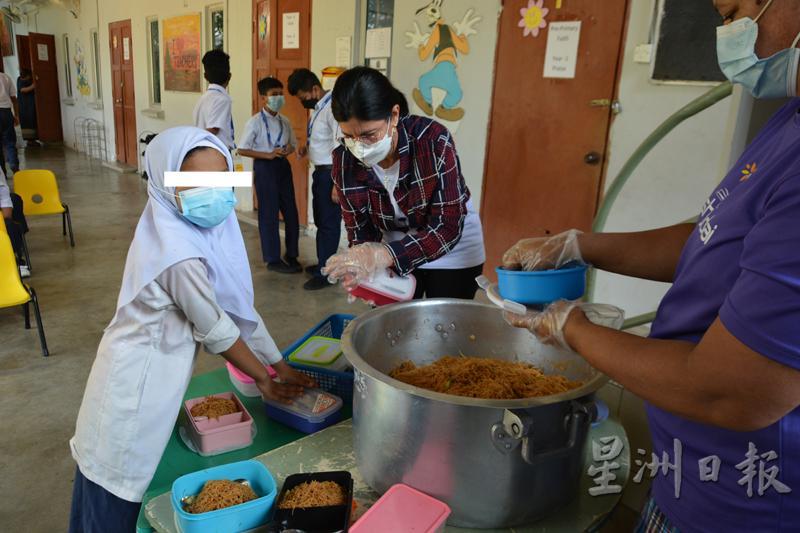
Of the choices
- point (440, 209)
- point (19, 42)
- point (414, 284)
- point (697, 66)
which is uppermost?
point (19, 42)

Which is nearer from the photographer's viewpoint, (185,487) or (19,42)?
(185,487)

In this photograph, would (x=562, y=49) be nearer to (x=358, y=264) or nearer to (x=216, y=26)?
(x=358, y=264)

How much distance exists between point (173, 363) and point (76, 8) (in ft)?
40.4

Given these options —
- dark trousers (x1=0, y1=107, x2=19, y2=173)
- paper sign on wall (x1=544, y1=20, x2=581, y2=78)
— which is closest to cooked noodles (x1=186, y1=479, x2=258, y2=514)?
paper sign on wall (x1=544, y1=20, x2=581, y2=78)

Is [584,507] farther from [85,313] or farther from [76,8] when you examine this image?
[76,8]

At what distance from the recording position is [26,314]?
330cm

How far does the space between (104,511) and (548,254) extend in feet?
3.62

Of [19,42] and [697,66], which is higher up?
[19,42]

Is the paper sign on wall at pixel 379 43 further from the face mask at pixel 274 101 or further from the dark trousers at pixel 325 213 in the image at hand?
the dark trousers at pixel 325 213

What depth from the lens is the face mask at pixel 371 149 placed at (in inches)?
61.1

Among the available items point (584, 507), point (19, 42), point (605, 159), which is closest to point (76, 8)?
point (19, 42)

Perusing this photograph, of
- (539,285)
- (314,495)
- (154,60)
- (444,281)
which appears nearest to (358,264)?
(444,281)

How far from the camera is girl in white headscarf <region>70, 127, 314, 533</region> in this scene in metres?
1.19

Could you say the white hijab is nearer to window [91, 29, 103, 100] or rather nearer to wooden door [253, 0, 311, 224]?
wooden door [253, 0, 311, 224]
